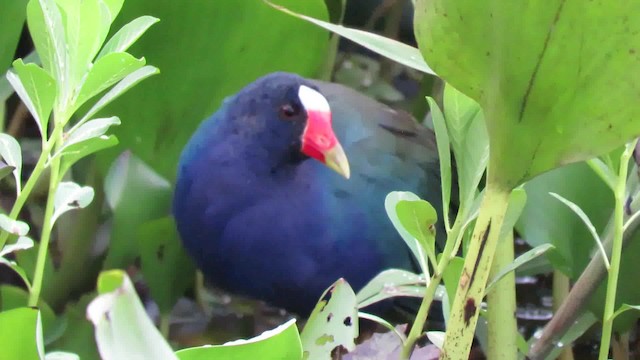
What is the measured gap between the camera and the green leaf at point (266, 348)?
0.84 ft

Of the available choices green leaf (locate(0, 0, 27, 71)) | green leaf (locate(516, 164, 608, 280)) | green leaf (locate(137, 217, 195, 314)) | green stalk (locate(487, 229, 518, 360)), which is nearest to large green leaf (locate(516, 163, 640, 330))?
green leaf (locate(516, 164, 608, 280))

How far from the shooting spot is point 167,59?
79 cm

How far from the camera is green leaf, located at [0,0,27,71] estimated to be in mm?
640

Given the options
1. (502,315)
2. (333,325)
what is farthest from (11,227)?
(502,315)

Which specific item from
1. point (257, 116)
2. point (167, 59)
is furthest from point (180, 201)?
point (167, 59)

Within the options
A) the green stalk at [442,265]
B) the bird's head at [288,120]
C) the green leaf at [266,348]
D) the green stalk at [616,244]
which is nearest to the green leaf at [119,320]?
the green leaf at [266,348]

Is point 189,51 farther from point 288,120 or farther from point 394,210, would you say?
point 394,210

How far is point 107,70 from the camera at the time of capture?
1.15ft

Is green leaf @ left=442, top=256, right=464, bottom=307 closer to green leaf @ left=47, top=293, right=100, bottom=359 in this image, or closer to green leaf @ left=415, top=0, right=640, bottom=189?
green leaf @ left=415, top=0, right=640, bottom=189

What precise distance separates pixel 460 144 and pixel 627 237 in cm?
18

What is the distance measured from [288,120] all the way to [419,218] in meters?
0.66

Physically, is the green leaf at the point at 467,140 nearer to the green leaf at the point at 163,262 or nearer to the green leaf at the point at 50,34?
the green leaf at the point at 50,34

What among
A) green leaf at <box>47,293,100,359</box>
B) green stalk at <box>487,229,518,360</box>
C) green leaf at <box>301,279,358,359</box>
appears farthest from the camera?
green leaf at <box>47,293,100,359</box>

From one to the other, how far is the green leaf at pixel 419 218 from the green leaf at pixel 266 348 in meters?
0.09
